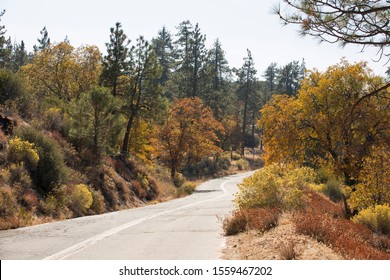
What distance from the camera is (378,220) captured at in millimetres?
15375

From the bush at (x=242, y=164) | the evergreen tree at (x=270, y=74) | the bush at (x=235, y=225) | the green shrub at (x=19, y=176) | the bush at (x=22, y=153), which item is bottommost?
the bush at (x=242, y=164)

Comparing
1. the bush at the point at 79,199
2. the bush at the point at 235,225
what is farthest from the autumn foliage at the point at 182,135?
the bush at the point at 235,225

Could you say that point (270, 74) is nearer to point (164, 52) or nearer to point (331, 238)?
point (164, 52)

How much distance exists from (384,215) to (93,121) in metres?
15.2

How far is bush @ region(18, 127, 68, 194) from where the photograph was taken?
16.7 m

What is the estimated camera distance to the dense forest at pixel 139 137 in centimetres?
1423

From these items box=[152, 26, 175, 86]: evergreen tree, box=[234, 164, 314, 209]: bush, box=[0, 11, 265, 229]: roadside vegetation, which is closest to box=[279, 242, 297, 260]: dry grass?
box=[234, 164, 314, 209]: bush

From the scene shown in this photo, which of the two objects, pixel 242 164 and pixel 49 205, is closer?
pixel 49 205

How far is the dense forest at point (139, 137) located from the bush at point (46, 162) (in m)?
0.04

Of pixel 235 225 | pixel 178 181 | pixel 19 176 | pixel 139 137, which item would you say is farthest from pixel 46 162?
pixel 178 181

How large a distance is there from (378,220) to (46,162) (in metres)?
14.1

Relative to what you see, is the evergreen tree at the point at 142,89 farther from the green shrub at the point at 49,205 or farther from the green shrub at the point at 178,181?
the green shrub at the point at 49,205
